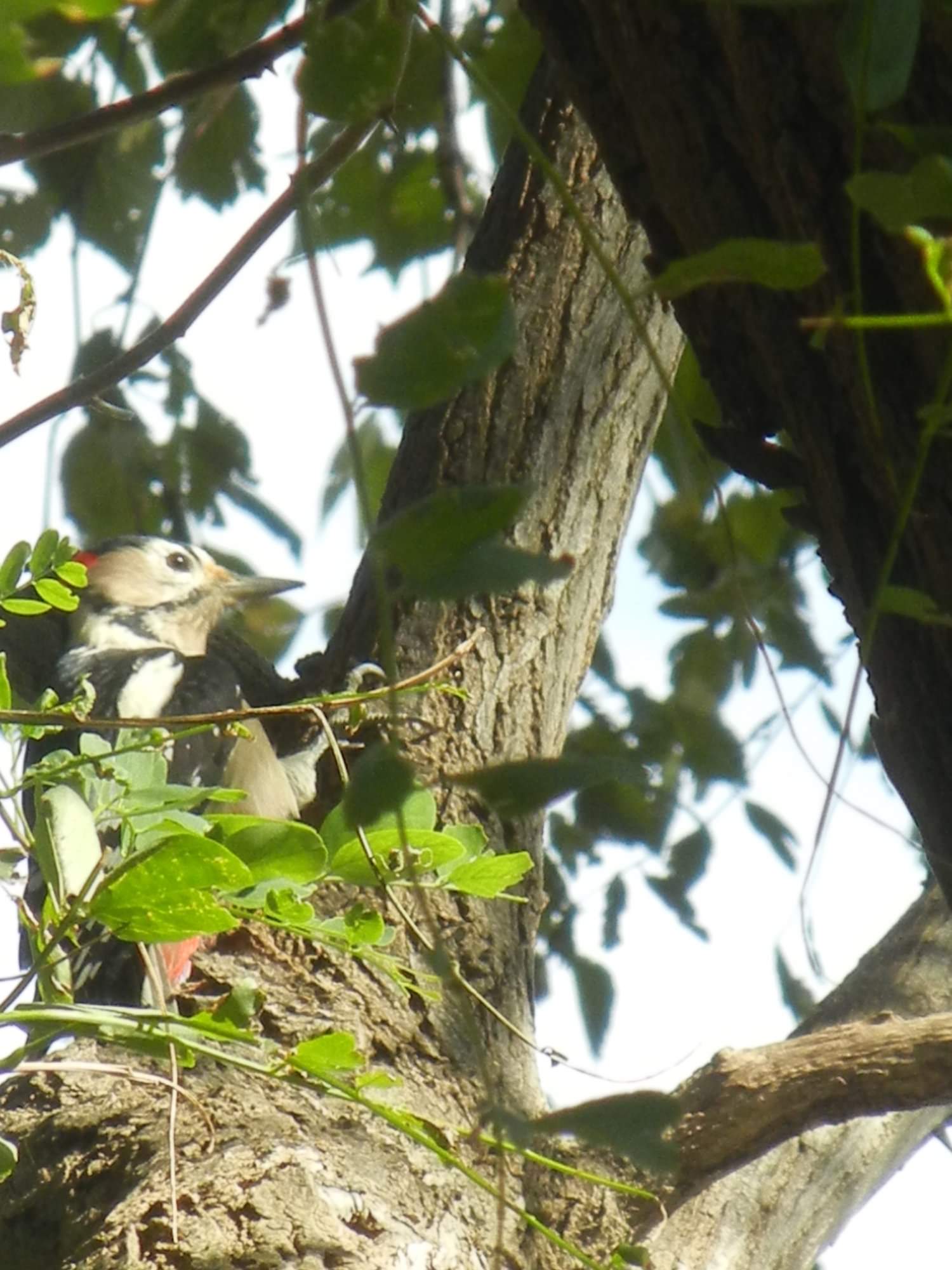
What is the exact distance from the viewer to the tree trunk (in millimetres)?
1667

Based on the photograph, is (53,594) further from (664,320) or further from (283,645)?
(283,645)

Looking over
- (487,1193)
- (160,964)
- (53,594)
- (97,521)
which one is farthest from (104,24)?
(97,521)

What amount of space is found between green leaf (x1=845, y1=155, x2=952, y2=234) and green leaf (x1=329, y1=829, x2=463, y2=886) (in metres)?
0.83

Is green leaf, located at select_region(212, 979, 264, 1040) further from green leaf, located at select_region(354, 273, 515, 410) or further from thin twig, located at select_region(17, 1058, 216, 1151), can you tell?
green leaf, located at select_region(354, 273, 515, 410)

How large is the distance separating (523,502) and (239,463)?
245 centimetres

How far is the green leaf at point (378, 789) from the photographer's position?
0.70m

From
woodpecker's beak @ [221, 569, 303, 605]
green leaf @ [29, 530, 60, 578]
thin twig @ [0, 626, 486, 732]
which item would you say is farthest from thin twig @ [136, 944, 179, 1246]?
woodpecker's beak @ [221, 569, 303, 605]

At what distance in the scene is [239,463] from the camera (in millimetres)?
3061

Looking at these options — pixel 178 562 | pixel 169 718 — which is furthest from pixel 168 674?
pixel 169 718

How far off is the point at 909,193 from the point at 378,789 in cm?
37

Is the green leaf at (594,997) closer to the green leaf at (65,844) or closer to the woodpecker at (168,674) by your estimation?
the woodpecker at (168,674)

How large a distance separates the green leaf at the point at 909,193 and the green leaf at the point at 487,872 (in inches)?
36.3

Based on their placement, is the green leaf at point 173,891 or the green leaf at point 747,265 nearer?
the green leaf at point 747,265

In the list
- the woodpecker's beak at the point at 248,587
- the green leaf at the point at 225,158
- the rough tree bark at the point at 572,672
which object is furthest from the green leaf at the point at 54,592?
the woodpecker's beak at the point at 248,587
